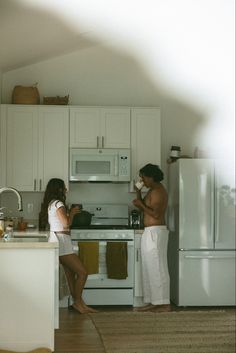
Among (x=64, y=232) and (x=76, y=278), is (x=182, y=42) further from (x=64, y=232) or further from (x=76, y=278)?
(x=76, y=278)

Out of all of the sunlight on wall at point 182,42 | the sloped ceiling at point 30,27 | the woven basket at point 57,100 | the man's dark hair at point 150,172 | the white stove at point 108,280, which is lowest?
the white stove at point 108,280

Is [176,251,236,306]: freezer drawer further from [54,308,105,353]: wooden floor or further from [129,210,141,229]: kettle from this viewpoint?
[54,308,105,353]: wooden floor

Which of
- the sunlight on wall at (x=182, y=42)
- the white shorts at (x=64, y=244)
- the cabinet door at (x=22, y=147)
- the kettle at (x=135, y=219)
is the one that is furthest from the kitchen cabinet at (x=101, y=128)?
the sunlight on wall at (x=182, y=42)

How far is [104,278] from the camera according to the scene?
2998mm

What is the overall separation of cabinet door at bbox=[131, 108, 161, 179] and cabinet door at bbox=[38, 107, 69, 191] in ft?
1.27

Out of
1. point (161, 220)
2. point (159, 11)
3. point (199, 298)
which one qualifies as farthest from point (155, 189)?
point (159, 11)

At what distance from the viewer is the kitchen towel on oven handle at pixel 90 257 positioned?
2963mm

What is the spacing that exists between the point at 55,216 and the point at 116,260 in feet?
1.57

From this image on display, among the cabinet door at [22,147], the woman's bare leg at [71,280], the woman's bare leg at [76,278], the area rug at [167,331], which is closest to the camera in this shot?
the area rug at [167,331]

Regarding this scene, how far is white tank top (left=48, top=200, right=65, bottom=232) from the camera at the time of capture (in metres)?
2.66

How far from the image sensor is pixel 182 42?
40cm

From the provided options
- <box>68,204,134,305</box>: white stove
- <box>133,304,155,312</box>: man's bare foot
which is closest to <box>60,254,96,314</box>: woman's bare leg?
<box>68,204,134,305</box>: white stove

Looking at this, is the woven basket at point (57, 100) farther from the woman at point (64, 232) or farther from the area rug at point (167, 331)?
the area rug at point (167, 331)

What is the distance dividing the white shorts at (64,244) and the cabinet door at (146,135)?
700 millimetres
